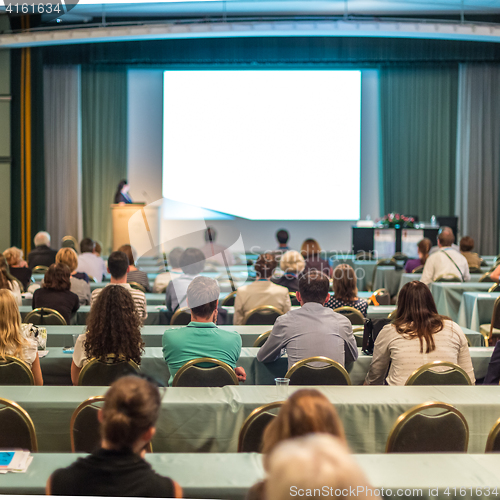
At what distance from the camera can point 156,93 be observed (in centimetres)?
1411

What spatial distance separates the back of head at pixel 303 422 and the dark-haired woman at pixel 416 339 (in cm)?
189

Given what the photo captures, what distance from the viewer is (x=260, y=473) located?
2025 mm

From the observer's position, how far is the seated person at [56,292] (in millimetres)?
4855

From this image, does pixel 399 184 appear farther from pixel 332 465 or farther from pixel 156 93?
pixel 332 465

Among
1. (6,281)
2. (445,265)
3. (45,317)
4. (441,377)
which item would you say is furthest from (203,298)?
(445,265)

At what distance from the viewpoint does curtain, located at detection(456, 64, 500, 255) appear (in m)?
13.6

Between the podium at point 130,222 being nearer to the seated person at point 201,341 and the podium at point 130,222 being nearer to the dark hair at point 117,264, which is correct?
the dark hair at point 117,264

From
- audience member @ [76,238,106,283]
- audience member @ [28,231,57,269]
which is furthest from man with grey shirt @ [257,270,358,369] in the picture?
audience member @ [28,231,57,269]

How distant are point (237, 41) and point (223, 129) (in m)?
1.95

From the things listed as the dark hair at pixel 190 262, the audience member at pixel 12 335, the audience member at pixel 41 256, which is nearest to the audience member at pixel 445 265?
the dark hair at pixel 190 262

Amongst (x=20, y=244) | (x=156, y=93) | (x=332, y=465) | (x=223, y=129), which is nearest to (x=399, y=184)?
(x=223, y=129)

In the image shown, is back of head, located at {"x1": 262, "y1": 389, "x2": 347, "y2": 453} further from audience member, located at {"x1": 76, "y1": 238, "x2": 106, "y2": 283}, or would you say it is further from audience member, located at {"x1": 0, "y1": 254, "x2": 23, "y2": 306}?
audience member, located at {"x1": 76, "y1": 238, "x2": 106, "y2": 283}

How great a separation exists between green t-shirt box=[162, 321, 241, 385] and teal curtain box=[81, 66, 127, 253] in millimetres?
11199

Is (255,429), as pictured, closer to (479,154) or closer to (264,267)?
(264,267)
